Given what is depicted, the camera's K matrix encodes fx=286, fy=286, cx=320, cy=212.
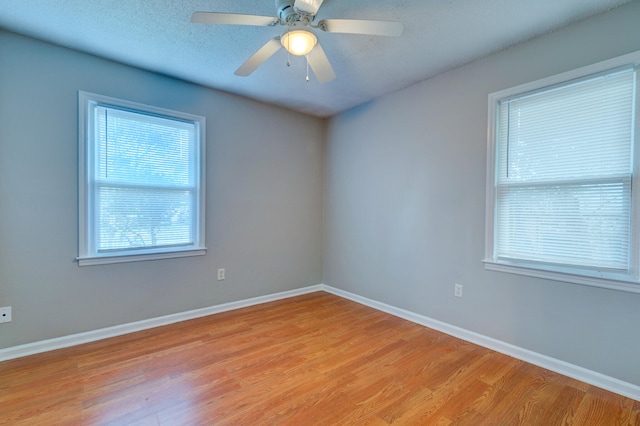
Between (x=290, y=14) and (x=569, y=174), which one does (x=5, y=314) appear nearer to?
(x=290, y=14)

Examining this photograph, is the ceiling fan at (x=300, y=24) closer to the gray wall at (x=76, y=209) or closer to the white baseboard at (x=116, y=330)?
the gray wall at (x=76, y=209)

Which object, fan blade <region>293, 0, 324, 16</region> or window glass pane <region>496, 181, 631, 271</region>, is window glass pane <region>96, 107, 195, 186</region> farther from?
window glass pane <region>496, 181, 631, 271</region>

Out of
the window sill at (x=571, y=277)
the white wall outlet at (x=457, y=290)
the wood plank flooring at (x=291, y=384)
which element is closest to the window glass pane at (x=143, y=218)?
the wood plank flooring at (x=291, y=384)

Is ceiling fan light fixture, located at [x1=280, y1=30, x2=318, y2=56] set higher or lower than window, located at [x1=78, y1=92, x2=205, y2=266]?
higher

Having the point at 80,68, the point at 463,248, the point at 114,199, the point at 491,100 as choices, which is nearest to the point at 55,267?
the point at 114,199

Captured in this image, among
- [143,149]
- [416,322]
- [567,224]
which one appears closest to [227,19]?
[143,149]

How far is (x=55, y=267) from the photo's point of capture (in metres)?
2.39

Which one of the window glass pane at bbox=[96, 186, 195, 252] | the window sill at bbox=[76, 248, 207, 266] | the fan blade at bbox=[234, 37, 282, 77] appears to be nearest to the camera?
the fan blade at bbox=[234, 37, 282, 77]

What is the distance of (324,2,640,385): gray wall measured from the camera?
196cm

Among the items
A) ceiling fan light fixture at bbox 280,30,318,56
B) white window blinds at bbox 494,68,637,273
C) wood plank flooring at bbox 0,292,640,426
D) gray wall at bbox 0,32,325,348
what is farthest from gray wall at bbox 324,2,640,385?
A: ceiling fan light fixture at bbox 280,30,318,56

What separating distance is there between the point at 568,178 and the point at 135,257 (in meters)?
3.72

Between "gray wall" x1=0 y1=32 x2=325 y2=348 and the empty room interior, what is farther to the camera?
"gray wall" x1=0 y1=32 x2=325 y2=348

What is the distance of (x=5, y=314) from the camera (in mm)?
2201

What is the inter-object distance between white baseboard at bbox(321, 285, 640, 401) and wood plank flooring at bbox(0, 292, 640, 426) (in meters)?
0.07
